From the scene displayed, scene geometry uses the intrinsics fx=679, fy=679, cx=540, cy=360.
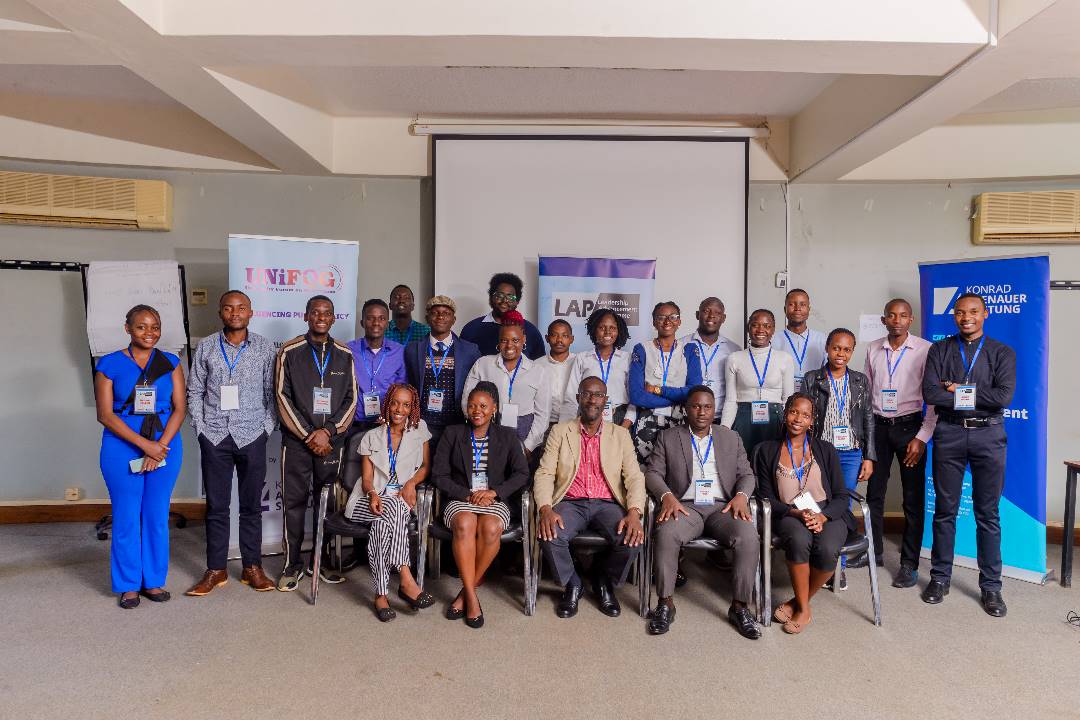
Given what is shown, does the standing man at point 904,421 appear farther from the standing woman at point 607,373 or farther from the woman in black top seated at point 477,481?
the woman in black top seated at point 477,481

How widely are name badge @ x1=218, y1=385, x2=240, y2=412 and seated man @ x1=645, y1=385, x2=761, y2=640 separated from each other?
2304 millimetres

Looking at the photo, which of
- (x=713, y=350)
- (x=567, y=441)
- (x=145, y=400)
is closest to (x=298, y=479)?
(x=145, y=400)

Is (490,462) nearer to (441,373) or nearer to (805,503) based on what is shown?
(441,373)

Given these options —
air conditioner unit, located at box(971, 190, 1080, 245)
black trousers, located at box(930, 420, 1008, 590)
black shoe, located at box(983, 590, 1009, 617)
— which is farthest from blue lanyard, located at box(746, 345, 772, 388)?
air conditioner unit, located at box(971, 190, 1080, 245)

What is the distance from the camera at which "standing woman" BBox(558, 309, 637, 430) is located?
13.6 ft

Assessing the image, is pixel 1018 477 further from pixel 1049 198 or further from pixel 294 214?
pixel 294 214

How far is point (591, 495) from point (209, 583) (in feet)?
7.22

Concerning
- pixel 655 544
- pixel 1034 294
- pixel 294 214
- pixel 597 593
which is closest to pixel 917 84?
pixel 1034 294

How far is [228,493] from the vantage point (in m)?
3.84

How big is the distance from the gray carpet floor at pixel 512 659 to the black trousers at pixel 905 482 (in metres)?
0.35

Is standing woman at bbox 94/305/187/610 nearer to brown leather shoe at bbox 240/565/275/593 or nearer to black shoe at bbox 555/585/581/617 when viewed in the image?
brown leather shoe at bbox 240/565/275/593

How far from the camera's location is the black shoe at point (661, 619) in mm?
3314

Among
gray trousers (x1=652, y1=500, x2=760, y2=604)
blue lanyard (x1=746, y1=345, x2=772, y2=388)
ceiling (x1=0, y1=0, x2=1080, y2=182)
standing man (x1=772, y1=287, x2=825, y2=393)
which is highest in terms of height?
ceiling (x1=0, y1=0, x2=1080, y2=182)

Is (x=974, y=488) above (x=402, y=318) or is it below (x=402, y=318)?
below
